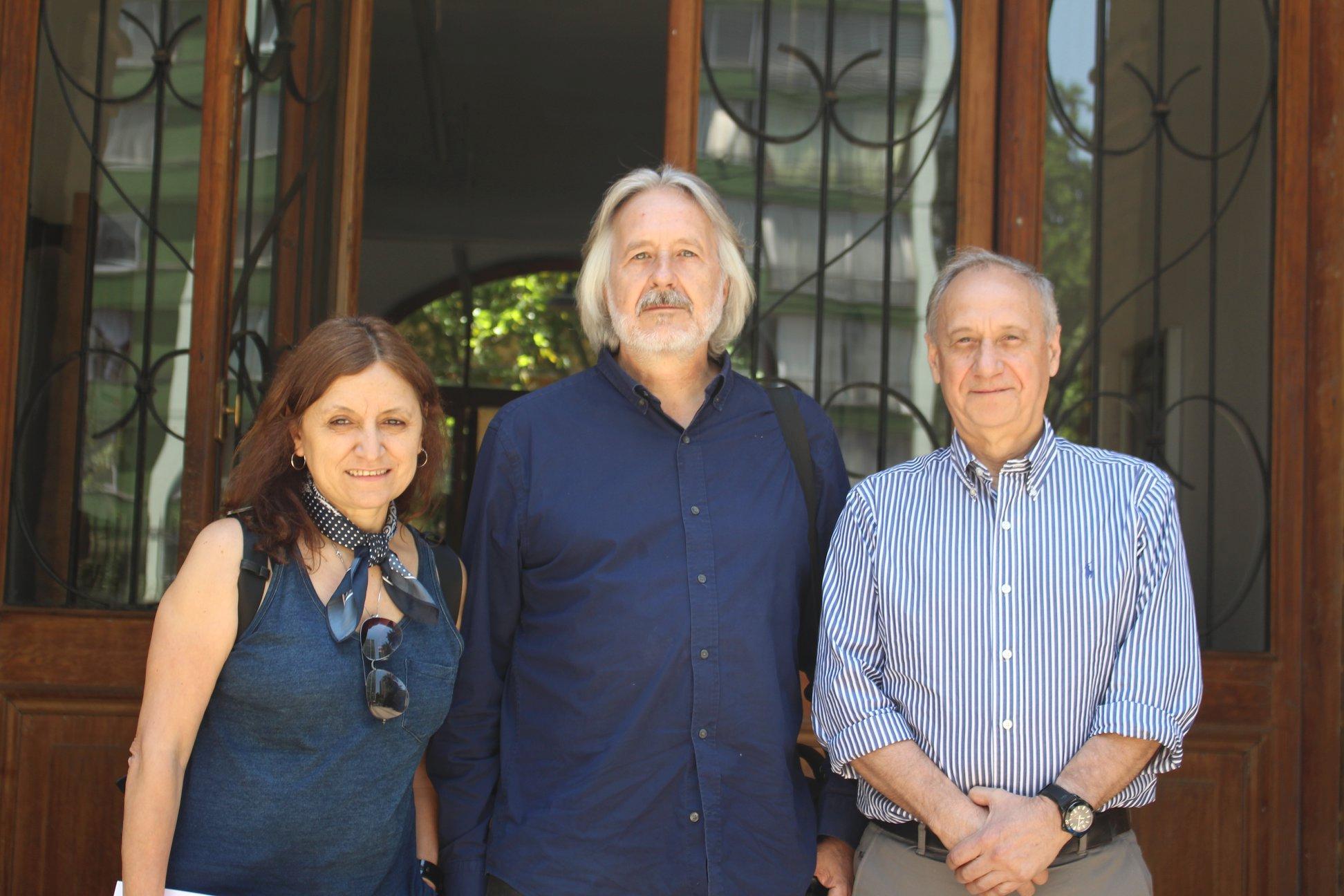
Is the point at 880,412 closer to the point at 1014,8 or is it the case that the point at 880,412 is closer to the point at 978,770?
the point at 1014,8

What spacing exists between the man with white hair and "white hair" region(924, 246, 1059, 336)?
32 centimetres

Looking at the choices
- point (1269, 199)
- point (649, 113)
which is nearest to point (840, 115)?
point (1269, 199)

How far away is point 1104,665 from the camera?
199cm

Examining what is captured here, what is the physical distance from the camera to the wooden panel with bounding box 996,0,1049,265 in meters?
3.13

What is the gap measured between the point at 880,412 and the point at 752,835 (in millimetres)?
1469

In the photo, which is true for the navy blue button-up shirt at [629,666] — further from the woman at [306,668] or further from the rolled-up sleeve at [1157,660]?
the rolled-up sleeve at [1157,660]

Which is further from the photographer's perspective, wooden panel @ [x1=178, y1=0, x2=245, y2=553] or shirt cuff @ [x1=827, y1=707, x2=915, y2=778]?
wooden panel @ [x1=178, y1=0, x2=245, y2=553]

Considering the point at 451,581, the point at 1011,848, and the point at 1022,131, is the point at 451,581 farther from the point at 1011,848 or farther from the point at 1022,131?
the point at 1022,131

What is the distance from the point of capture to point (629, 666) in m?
2.03

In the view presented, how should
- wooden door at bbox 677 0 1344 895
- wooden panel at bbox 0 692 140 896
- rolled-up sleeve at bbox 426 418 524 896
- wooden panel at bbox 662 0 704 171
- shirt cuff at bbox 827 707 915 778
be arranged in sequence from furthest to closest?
wooden panel at bbox 662 0 704 171
wooden door at bbox 677 0 1344 895
wooden panel at bbox 0 692 140 896
rolled-up sleeve at bbox 426 418 524 896
shirt cuff at bbox 827 707 915 778

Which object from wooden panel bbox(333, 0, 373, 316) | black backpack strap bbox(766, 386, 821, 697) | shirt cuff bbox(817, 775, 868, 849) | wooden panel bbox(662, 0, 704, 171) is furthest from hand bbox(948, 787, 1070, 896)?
wooden panel bbox(333, 0, 373, 316)

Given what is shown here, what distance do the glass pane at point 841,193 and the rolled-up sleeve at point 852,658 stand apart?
3.58ft

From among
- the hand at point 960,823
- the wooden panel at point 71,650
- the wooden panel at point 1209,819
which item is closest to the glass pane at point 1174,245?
the wooden panel at point 1209,819

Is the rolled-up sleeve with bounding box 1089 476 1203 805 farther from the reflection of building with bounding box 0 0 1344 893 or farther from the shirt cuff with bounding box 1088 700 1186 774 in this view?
the reflection of building with bounding box 0 0 1344 893
